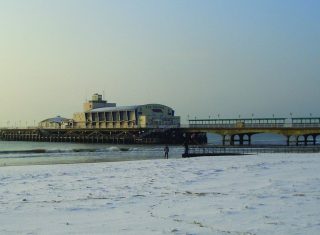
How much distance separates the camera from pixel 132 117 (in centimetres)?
8831

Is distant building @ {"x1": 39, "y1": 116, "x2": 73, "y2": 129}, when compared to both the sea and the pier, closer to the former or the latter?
the pier

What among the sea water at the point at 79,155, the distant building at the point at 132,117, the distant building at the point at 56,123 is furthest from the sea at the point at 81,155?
the distant building at the point at 56,123

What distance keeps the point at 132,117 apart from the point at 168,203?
77.0 metres

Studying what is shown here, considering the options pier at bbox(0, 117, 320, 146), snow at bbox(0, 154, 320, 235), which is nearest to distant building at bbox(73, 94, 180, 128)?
pier at bbox(0, 117, 320, 146)

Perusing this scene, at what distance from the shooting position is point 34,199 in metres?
12.8

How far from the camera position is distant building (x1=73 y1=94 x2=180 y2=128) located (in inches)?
3361

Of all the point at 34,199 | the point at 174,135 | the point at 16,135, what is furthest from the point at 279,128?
the point at 16,135

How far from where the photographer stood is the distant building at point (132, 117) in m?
85.4

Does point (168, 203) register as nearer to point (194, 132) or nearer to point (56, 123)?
point (194, 132)

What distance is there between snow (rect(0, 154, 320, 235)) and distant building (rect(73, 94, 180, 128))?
63536 millimetres

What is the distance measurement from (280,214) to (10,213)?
5826 mm

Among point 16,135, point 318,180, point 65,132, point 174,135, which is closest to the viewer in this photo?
point 318,180

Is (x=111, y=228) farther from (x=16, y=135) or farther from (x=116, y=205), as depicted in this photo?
(x=16, y=135)

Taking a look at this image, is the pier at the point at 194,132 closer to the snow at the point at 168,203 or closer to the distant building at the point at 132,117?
A: the distant building at the point at 132,117
